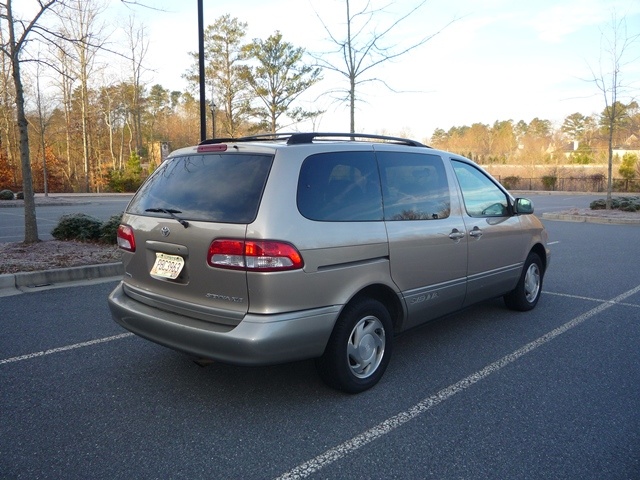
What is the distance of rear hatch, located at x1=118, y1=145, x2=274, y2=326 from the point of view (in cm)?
306

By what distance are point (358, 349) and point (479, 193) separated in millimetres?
2188

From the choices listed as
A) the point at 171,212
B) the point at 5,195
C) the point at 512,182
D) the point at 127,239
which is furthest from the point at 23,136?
the point at 512,182

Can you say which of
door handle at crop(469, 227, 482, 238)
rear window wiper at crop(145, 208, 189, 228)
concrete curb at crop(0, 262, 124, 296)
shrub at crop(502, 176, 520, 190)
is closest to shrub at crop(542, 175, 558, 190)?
shrub at crop(502, 176, 520, 190)

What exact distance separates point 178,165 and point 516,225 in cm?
347

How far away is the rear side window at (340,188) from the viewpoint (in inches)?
127

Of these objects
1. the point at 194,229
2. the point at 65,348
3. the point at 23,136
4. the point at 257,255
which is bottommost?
the point at 65,348

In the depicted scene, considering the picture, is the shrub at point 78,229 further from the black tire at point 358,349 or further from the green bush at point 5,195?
the green bush at point 5,195

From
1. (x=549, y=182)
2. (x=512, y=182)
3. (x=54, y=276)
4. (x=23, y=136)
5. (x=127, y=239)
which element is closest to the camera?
(x=127, y=239)

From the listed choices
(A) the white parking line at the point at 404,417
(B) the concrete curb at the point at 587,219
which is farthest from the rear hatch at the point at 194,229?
(B) the concrete curb at the point at 587,219

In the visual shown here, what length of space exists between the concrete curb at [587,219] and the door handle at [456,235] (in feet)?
45.7

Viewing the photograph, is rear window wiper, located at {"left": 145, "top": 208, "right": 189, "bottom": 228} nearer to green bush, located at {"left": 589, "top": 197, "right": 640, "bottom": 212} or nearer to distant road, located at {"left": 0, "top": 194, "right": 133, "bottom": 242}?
distant road, located at {"left": 0, "top": 194, "right": 133, "bottom": 242}

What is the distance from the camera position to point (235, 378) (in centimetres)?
378

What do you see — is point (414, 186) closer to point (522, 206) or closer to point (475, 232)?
point (475, 232)

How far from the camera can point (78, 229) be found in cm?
938
